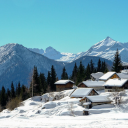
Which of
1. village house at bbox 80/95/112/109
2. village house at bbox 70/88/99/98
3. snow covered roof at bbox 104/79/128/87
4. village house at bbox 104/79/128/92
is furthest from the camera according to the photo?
snow covered roof at bbox 104/79/128/87

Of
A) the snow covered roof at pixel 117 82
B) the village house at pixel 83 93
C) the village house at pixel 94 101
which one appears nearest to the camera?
the village house at pixel 94 101

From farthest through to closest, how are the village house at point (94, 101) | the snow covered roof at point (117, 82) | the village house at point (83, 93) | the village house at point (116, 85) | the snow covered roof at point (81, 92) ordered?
the snow covered roof at point (117, 82) → the village house at point (116, 85) → the snow covered roof at point (81, 92) → the village house at point (83, 93) → the village house at point (94, 101)

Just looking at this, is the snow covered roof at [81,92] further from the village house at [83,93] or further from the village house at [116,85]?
the village house at [116,85]

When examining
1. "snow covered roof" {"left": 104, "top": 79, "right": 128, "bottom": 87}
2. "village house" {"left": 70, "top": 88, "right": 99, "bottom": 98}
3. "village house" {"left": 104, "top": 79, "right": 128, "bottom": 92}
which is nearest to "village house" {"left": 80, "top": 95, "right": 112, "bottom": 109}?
"village house" {"left": 70, "top": 88, "right": 99, "bottom": 98}

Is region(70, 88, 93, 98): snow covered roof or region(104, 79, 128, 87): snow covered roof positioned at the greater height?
region(104, 79, 128, 87): snow covered roof

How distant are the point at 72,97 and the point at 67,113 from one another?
15715 millimetres

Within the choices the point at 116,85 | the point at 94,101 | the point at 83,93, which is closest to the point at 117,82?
the point at 116,85

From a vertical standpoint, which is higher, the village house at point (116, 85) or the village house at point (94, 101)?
the village house at point (116, 85)

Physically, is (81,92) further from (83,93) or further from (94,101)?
(94,101)

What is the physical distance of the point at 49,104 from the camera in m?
59.8

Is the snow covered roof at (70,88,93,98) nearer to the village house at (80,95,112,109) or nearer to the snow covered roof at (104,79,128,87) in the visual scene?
the village house at (80,95,112,109)

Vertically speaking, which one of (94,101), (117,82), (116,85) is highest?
(117,82)

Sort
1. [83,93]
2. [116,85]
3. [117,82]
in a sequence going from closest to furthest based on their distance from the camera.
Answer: [83,93] < [116,85] < [117,82]

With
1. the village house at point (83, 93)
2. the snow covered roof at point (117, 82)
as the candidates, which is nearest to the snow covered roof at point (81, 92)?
the village house at point (83, 93)
